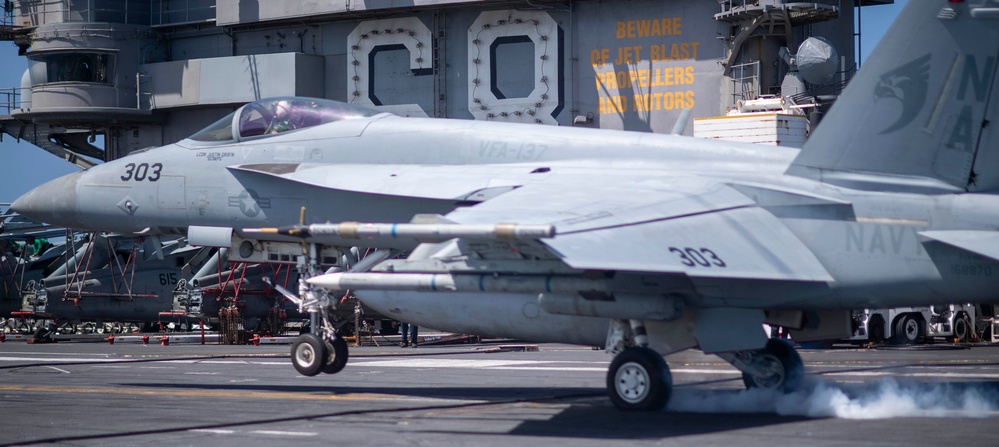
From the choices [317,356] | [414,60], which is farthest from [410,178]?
[414,60]

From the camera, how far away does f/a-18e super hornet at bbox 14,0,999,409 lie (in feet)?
35.2

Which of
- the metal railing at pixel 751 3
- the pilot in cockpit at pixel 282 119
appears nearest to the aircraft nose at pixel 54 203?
the pilot in cockpit at pixel 282 119

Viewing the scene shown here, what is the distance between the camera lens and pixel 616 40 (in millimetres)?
39344

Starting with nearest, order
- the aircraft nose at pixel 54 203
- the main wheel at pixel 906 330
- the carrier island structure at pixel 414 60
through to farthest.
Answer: the aircraft nose at pixel 54 203
the main wheel at pixel 906 330
the carrier island structure at pixel 414 60

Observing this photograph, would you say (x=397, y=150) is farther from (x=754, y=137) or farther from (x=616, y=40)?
(x=616, y=40)

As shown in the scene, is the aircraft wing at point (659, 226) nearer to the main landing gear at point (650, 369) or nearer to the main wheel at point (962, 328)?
the main landing gear at point (650, 369)

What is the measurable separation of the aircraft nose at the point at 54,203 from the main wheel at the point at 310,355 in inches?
179

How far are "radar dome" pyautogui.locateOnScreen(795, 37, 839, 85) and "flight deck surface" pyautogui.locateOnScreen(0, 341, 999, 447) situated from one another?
15.4 meters

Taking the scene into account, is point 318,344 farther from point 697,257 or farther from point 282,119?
point 697,257

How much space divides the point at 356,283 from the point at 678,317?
11.3 feet

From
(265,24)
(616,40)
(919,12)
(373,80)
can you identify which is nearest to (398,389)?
(919,12)

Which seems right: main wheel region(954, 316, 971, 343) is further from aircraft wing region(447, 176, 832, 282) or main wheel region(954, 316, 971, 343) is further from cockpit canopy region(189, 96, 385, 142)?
cockpit canopy region(189, 96, 385, 142)

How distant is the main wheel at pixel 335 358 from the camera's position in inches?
551

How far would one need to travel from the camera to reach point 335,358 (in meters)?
14.0
